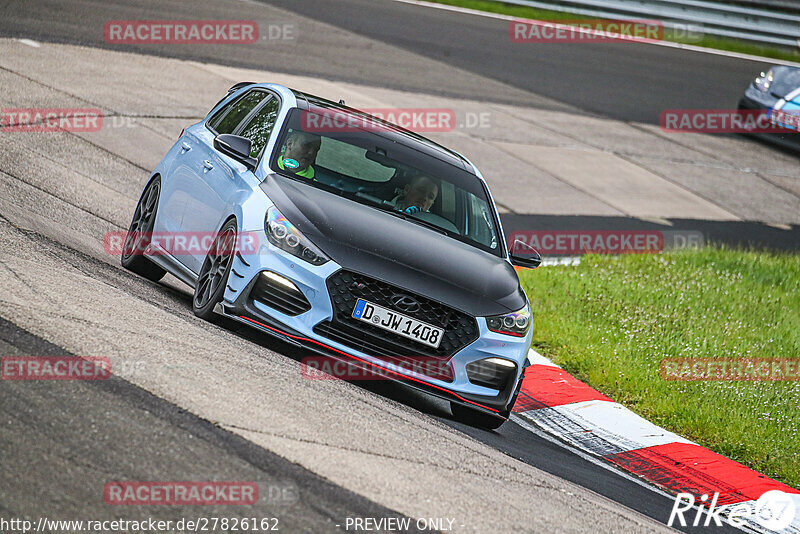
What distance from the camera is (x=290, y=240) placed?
6.54 meters

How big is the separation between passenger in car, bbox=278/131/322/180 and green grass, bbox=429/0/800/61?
60.0ft

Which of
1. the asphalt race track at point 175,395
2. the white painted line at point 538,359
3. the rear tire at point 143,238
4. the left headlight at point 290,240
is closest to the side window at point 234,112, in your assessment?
the rear tire at point 143,238

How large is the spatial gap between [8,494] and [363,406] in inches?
96.4

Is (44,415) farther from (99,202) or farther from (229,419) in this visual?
(99,202)

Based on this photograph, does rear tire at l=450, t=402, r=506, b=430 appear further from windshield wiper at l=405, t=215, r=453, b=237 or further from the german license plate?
windshield wiper at l=405, t=215, r=453, b=237

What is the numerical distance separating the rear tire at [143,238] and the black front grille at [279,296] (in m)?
2.07

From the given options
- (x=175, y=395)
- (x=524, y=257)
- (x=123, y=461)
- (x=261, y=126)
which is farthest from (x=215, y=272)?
(x=123, y=461)

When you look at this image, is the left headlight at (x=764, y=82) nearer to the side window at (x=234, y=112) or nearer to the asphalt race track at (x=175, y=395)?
the asphalt race track at (x=175, y=395)

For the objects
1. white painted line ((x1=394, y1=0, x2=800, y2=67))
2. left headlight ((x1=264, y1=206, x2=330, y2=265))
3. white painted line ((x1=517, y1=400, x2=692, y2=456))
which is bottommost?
white painted line ((x1=517, y1=400, x2=692, y2=456))

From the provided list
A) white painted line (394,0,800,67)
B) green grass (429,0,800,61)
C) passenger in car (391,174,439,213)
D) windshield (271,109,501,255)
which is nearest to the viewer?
windshield (271,109,501,255)

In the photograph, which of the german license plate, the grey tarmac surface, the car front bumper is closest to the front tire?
the car front bumper

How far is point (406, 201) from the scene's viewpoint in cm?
756

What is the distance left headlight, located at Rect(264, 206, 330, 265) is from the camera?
6465 mm

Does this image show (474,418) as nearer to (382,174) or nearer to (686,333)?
(382,174)
